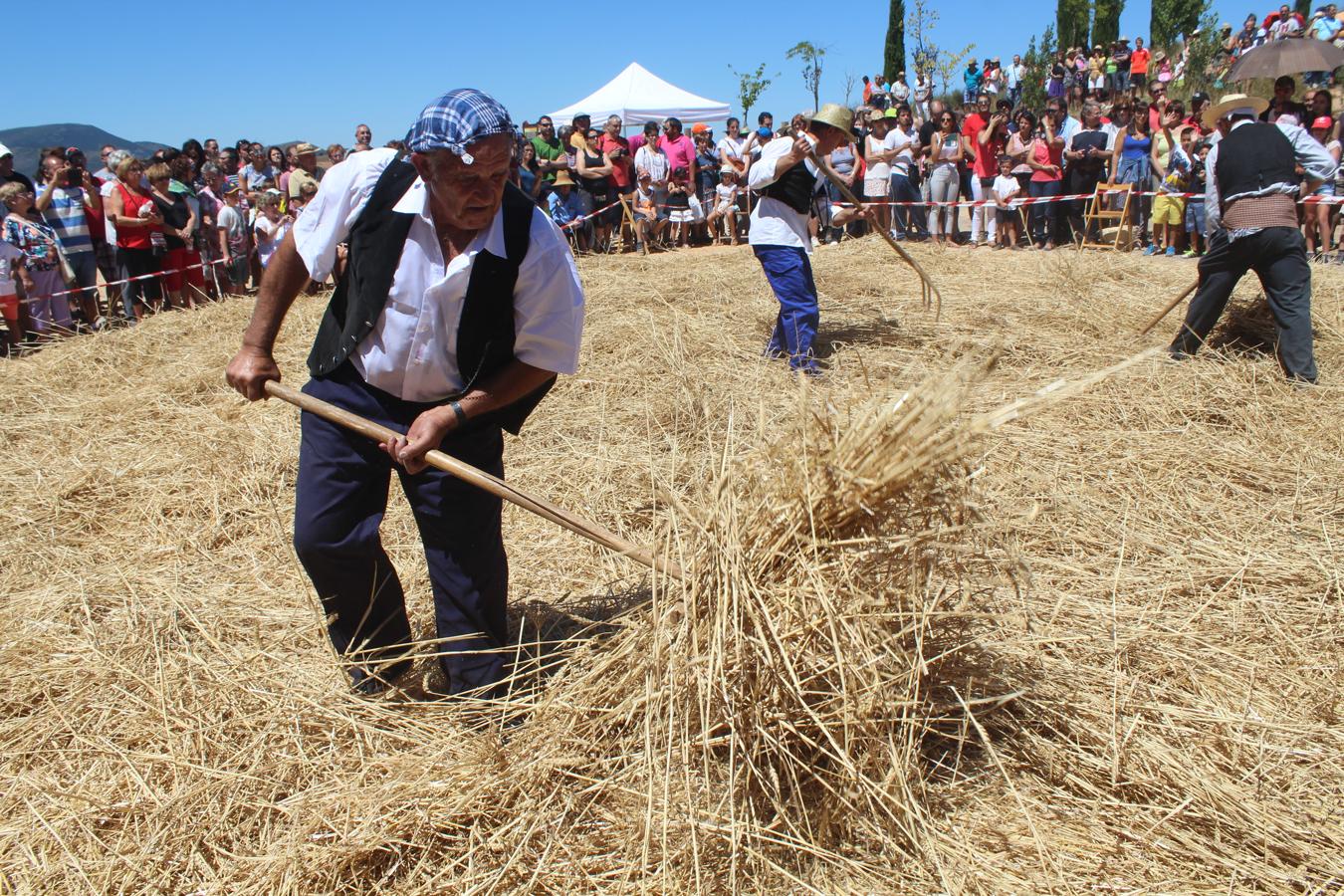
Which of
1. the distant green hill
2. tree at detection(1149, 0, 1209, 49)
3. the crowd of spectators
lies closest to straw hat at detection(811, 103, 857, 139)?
the crowd of spectators

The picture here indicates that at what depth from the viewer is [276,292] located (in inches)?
104

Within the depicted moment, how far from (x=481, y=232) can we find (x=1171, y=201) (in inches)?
410

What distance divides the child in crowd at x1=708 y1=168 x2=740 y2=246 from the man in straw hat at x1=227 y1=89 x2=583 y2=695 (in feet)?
39.1

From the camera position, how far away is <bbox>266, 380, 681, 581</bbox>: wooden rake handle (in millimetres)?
2371

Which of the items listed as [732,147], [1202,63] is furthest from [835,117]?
[1202,63]

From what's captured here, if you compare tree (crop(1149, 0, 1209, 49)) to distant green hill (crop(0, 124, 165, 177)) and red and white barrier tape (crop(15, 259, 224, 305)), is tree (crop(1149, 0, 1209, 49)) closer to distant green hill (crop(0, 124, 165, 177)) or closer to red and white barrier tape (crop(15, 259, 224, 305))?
red and white barrier tape (crop(15, 259, 224, 305))

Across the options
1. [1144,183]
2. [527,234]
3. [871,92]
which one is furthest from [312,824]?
[871,92]

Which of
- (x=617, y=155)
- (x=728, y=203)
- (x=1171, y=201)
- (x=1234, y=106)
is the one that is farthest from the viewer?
(x=728, y=203)

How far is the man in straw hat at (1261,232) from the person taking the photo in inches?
207

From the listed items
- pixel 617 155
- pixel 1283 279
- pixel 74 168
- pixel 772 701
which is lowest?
pixel 772 701

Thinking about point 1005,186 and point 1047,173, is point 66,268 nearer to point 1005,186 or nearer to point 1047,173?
point 1005,186

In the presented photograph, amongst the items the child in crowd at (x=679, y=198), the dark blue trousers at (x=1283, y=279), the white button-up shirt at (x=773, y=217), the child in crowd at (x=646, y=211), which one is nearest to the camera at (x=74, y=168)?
the child in crowd at (x=646, y=211)

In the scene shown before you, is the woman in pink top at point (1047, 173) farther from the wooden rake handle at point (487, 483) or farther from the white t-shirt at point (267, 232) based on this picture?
the wooden rake handle at point (487, 483)

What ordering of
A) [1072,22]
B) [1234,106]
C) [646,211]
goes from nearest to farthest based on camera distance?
1. [1234,106]
2. [646,211]
3. [1072,22]
